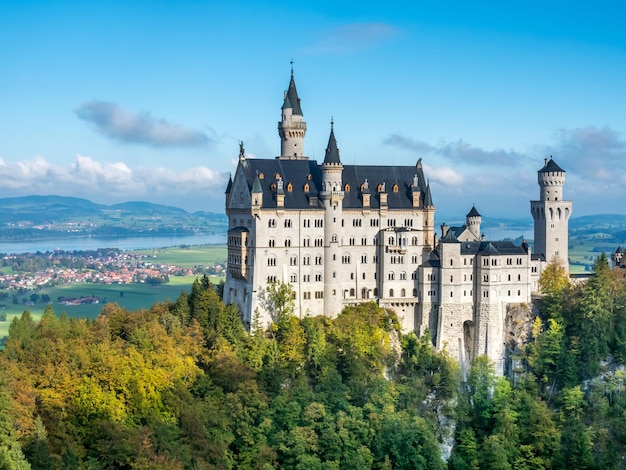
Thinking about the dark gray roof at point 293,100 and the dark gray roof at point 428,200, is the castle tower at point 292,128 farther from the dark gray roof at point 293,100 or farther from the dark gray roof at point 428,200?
the dark gray roof at point 428,200

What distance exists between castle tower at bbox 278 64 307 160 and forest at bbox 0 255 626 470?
1591 centimetres

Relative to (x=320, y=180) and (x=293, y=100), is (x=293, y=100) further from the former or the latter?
(x=320, y=180)

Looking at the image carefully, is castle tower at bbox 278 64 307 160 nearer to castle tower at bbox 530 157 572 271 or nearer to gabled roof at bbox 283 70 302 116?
gabled roof at bbox 283 70 302 116

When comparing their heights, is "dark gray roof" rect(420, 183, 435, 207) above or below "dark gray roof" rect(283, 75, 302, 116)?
below

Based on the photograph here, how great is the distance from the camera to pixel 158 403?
245 ft

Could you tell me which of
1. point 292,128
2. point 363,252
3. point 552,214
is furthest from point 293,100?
point 552,214

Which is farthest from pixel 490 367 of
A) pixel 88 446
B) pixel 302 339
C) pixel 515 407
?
pixel 88 446

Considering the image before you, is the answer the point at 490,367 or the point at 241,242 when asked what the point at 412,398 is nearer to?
the point at 490,367

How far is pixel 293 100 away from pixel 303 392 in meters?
31.0

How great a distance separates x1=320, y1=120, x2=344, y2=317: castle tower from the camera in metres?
88.8

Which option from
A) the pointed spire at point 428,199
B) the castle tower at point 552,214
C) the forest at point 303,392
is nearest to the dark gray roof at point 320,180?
the pointed spire at point 428,199

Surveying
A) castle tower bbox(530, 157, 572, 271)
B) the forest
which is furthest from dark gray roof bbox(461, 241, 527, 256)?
castle tower bbox(530, 157, 572, 271)

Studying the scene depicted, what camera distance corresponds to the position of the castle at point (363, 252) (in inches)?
3430

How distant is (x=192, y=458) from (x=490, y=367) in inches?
1266
